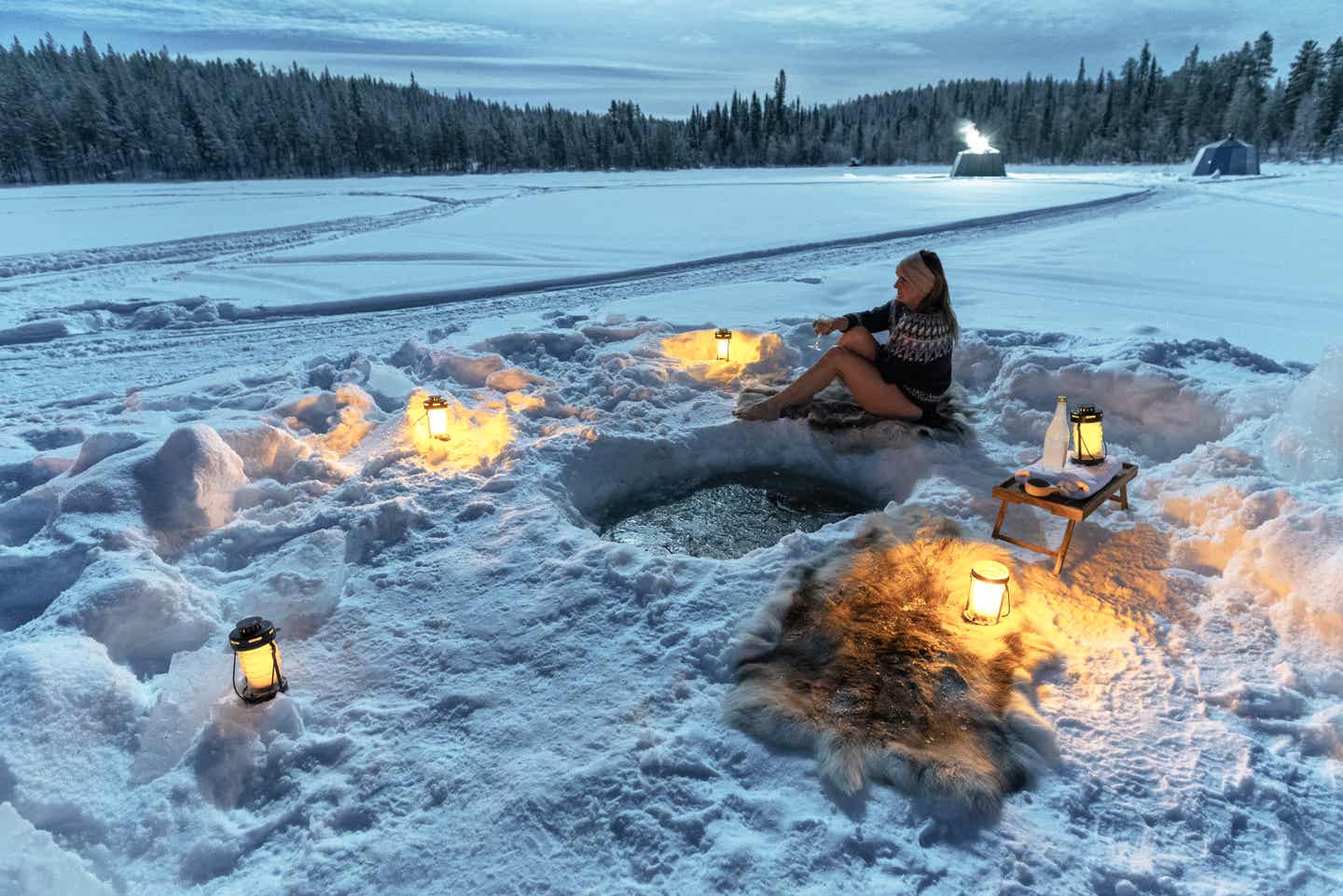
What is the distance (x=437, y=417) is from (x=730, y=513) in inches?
87.0

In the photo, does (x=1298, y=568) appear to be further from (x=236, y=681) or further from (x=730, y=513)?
(x=236, y=681)

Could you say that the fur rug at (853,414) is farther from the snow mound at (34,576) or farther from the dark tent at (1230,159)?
the dark tent at (1230,159)

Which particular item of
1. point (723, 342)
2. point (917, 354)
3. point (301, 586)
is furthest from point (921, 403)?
point (301, 586)

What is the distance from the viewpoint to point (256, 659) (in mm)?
2672

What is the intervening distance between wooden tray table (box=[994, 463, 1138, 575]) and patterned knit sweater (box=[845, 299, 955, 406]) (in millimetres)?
1258

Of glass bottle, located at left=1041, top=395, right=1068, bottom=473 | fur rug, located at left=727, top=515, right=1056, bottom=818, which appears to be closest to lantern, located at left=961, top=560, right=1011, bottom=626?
fur rug, located at left=727, top=515, right=1056, bottom=818

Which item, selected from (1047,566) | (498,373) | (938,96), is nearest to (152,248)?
(498,373)

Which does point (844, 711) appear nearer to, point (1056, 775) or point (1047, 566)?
point (1056, 775)

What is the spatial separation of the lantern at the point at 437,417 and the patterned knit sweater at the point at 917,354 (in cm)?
313

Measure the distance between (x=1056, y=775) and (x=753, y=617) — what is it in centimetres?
127

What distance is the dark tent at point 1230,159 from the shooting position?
34719 mm

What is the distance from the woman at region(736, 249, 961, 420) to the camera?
15.1 ft

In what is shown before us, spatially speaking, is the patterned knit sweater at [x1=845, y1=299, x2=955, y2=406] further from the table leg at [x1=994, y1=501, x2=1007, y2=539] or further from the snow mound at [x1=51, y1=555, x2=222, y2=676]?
the snow mound at [x1=51, y1=555, x2=222, y2=676]

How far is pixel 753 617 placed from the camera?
3.11 meters
